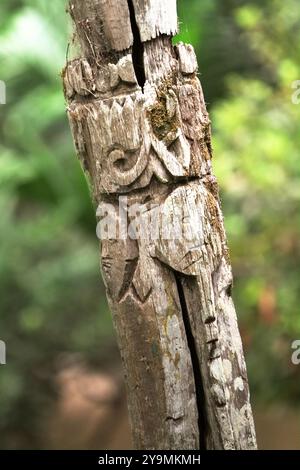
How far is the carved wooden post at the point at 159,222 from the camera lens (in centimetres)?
190

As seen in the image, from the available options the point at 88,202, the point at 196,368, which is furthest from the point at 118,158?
the point at 88,202

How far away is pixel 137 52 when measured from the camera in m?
1.92

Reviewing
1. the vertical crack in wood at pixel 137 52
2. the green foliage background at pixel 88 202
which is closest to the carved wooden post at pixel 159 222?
the vertical crack in wood at pixel 137 52

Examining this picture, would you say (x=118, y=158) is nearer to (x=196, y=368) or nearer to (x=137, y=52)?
(x=137, y=52)

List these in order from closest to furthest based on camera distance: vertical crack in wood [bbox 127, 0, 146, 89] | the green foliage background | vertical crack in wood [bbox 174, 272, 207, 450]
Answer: vertical crack in wood [bbox 127, 0, 146, 89] < vertical crack in wood [bbox 174, 272, 207, 450] < the green foliage background

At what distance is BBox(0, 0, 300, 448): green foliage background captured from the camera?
A: 12.6 feet

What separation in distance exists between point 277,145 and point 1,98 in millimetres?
1611

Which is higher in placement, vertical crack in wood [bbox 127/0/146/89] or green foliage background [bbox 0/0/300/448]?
green foliage background [bbox 0/0/300/448]

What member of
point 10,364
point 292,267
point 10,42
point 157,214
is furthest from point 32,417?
point 157,214

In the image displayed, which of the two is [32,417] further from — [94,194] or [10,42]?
[94,194]

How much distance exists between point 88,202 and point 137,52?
3084 mm

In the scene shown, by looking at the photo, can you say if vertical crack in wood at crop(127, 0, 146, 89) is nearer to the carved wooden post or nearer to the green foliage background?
the carved wooden post

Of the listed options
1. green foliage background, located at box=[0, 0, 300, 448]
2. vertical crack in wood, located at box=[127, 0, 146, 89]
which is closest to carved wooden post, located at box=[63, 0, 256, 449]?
vertical crack in wood, located at box=[127, 0, 146, 89]

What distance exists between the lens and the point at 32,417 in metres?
4.98
